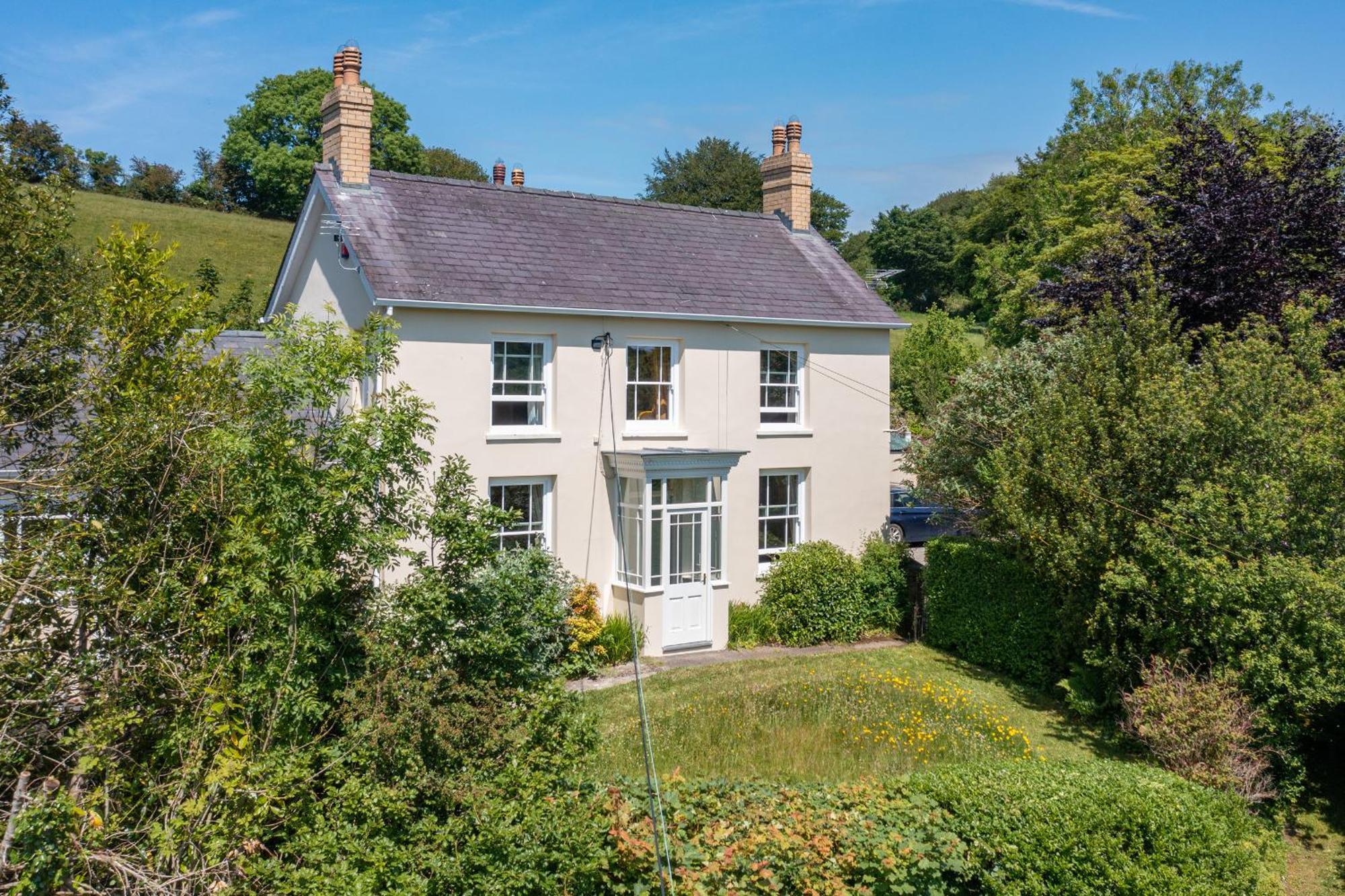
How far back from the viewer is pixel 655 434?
19.8 m

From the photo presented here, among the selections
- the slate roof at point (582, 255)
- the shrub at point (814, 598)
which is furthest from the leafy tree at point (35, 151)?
the shrub at point (814, 598)

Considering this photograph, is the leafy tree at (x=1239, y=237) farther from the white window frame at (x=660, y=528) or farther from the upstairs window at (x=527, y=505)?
the upstairs window at (x=527, y=505)

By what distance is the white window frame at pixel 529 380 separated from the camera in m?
18.2

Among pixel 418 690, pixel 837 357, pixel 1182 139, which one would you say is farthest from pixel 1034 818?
pixel 1182 139

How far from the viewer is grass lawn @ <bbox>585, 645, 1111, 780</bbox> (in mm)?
12891

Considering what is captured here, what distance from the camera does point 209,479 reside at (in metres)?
8.84

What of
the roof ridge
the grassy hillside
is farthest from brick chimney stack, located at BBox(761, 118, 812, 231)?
the grassy hillside

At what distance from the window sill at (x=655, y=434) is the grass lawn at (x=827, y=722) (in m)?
4.62

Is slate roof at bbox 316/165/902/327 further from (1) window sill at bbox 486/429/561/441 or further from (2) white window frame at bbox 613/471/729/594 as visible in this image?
(2) white window frame at bbox 613/471/729/594

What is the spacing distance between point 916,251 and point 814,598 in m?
61.9

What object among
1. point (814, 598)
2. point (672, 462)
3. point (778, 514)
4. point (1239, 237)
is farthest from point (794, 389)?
point (1239, 237)

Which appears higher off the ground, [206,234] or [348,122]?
[206,234]

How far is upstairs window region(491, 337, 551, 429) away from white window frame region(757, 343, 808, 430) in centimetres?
486

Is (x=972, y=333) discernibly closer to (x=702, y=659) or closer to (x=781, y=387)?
(x=781, y=387)
